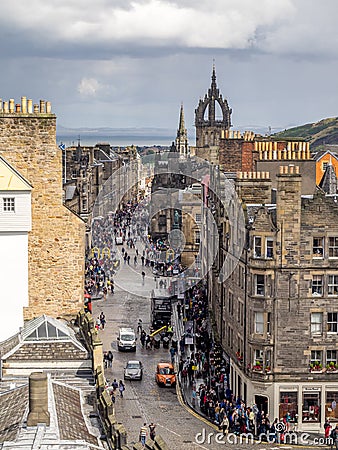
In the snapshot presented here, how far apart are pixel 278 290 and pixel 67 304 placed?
11124 millimetres

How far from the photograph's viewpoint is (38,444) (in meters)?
20.2

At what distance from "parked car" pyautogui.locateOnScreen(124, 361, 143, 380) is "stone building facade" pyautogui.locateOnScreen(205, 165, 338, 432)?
24.9 ft

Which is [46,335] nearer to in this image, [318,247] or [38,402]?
[38,402]

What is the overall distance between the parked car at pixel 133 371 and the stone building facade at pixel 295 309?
299 inches

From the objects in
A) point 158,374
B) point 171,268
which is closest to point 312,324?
point 158,374

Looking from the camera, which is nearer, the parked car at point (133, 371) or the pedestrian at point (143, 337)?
the parked car at point (133, 371)

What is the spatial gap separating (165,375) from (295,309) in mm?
8802

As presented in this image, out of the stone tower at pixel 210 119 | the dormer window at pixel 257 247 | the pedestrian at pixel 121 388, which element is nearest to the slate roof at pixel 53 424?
the dormer window at pixel 257 247

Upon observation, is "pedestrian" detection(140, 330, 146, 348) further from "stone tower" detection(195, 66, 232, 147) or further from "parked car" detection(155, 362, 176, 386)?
"stone tower" detection(195, 66, 232, 147)

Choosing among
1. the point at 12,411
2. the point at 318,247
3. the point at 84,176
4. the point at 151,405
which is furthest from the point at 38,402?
the point at 84,176

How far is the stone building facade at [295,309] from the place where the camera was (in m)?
45.3

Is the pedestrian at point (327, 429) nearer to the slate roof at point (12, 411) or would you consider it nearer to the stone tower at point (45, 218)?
the stone tower at point (45, 218)

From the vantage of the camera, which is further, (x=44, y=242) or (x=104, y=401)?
(x=44, y=242)

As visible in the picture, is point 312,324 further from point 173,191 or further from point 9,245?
point 173,191
